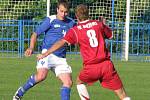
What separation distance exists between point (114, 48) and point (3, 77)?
45.4ft

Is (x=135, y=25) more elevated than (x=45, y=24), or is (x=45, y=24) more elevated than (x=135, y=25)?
(x=45, y=24)

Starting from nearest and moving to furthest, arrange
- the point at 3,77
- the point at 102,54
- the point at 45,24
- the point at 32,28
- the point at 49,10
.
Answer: the point at 102,54
the point at 45,24
the point at 3,77
the point at 49,10
the point at 32,28

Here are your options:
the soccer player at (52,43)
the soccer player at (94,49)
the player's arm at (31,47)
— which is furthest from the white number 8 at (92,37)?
the soccer player at (52,43)

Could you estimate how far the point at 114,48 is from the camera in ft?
105

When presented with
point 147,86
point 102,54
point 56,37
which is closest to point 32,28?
point 147,86

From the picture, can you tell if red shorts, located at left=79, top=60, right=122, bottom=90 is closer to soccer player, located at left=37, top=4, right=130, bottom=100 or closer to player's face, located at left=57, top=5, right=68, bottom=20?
soccer player, located at left=37, top=4, right=130, bottom=100

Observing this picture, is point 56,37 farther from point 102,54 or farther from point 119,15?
point 119,15

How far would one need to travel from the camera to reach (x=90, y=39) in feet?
35.1

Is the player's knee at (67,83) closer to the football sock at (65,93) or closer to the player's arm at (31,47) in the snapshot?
the football sock at (65,93)

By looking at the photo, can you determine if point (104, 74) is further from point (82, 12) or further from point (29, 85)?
point (29, 85)

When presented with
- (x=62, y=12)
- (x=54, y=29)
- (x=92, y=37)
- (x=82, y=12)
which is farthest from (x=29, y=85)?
(x=82, y=12)

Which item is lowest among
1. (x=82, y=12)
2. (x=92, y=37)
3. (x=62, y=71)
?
(x=62, y=71)

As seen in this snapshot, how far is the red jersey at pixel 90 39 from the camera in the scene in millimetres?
10703

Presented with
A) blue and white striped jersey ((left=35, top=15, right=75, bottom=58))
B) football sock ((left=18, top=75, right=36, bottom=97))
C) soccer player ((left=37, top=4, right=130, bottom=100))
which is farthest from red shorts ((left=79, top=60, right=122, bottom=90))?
football sock ((left=18, top=75, right=36, bottom=97))
